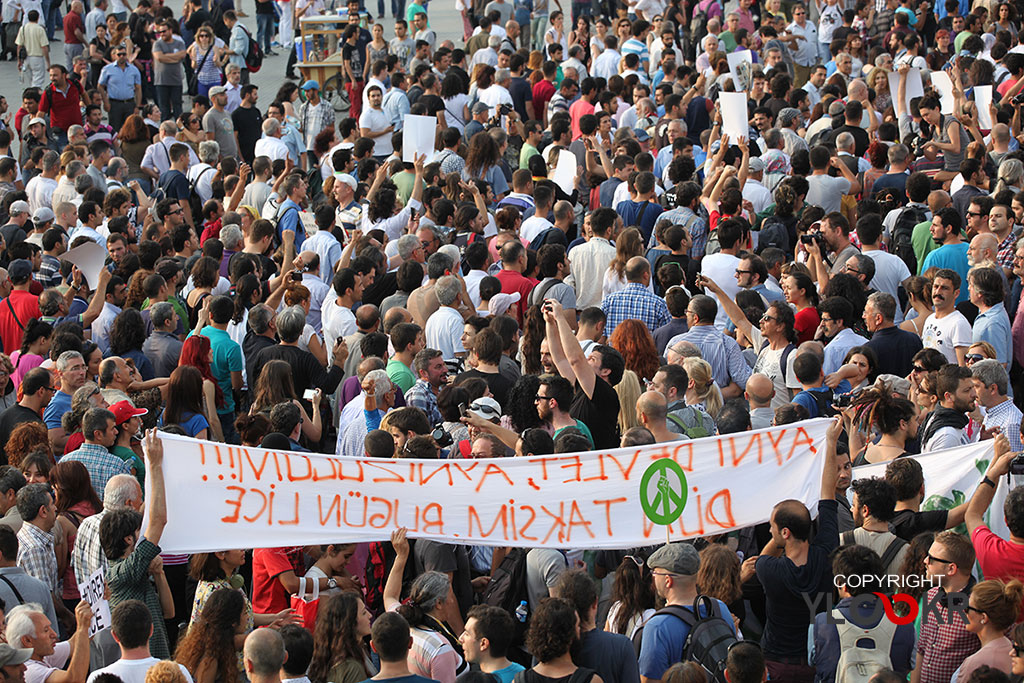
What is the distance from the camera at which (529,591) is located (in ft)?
21.3

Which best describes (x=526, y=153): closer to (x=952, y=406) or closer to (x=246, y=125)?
(x=246, y=125)

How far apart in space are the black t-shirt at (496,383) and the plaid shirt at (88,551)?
8.52 feet

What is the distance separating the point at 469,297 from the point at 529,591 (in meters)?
4.15

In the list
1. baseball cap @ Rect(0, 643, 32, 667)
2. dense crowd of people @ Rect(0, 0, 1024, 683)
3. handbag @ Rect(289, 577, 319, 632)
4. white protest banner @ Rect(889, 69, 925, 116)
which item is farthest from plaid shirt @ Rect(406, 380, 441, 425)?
white protest banner @ Rect(889, 69, 925, 116)

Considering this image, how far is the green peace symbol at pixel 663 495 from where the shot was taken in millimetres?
6641

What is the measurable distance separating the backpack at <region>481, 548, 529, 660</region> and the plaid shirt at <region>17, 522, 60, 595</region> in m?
2.22

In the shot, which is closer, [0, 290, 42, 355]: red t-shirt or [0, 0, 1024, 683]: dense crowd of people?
[0, 0, 1024, 683]: dense crowd of people

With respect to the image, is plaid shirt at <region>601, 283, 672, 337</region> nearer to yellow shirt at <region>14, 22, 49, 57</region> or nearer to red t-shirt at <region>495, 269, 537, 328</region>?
red t-shirt at <region>495, 269, 537, 328</region>

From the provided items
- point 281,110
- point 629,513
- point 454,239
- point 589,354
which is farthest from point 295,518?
point 281,110

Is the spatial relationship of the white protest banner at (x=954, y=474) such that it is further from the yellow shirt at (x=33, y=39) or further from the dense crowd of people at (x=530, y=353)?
the yellow shirt at (x=33, y=39)

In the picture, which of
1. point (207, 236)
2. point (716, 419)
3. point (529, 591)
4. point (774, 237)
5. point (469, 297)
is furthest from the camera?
point (207, 236)

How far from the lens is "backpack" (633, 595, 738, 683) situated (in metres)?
5.59

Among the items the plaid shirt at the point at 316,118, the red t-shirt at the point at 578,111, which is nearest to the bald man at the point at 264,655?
the red t-shirt at the point at 578,111

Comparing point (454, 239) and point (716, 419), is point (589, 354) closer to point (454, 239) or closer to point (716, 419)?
point (716, 419)
